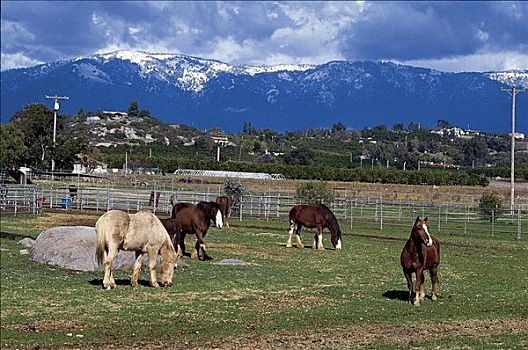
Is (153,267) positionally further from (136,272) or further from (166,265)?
(136,272)

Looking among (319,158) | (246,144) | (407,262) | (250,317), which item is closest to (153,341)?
(250,317)

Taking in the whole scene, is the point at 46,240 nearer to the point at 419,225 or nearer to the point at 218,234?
the point at 419,225

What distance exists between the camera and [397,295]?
58.3 ft

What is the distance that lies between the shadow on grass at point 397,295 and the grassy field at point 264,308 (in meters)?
0.05

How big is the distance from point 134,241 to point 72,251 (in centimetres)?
315

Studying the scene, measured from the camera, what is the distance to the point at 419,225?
640 inches

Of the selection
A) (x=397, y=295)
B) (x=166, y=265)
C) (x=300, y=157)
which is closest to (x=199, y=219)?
(x=166, y=265)

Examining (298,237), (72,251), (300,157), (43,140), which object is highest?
(300,157)

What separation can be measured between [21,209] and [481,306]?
1242 inches

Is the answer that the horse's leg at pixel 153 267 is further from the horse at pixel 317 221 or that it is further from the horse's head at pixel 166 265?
the horse at pixel 317 221

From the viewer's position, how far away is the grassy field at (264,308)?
Result: 41.8 ft

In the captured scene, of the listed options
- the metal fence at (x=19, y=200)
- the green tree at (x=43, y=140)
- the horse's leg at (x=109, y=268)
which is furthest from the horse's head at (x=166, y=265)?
the green tree at (x=43, y=140)

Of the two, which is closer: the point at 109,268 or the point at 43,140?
the point at 109,268

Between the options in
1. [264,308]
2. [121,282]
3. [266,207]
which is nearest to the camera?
[264,308]
